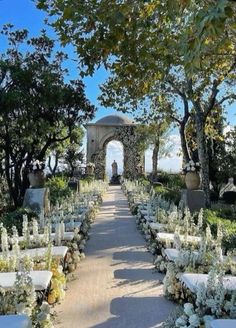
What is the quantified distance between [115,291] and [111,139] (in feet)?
118

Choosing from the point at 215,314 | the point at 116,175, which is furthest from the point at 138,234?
the point at 116,175

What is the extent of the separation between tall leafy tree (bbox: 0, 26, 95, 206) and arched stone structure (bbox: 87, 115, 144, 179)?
1885 cm

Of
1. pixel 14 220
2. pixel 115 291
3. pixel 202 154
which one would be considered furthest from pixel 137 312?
pixel 202 154

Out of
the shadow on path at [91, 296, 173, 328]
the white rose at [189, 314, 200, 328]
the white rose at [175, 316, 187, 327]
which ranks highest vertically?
the white rose at [189, 314, 200, 328]

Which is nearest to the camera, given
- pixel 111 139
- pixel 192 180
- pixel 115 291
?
pixel 115 291

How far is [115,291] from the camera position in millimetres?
6289

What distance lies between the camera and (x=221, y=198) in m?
25.5

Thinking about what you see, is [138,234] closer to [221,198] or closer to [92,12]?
[92,12]

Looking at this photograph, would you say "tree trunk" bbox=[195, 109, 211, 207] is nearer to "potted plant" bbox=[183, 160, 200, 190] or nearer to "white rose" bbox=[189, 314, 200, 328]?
"potted plant" bbox=[183, 160, 200, 190]

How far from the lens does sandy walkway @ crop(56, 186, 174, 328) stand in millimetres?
5160

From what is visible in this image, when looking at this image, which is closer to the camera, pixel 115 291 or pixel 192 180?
pixel 115 291

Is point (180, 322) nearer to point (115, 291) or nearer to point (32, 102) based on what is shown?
point (115, 291)

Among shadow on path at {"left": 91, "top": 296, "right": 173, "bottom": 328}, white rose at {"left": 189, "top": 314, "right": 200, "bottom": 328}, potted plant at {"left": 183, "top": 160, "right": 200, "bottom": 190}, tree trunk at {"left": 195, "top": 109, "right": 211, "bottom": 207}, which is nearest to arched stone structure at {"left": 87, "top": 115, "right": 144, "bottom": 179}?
tree trunk at {"left": 195, "top": 109, "right": 211, "bottom": 207}

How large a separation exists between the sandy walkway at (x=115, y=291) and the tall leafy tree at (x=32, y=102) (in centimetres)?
889
